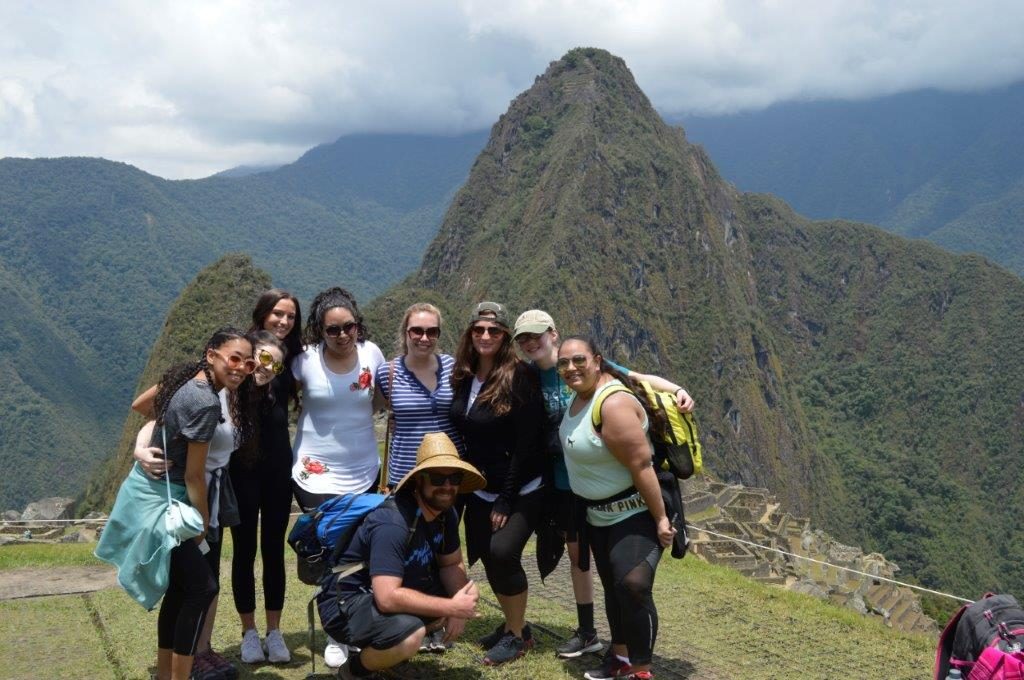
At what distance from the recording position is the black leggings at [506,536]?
483 cm

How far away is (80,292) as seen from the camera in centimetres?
15062

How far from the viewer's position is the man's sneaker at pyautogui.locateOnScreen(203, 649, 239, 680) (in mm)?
4642

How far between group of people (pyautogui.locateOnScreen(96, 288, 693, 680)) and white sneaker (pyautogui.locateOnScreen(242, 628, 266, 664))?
0.04 ft

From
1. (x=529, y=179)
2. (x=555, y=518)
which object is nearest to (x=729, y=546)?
(x=555, y=518)

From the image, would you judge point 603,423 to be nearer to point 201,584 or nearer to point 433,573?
point 433,573

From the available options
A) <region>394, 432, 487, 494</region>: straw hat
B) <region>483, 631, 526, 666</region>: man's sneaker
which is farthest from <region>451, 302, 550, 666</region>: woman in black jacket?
<region>394, 432, 487, 494</region>: straw hat

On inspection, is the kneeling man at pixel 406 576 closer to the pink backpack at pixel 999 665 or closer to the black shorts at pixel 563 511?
the black shorts at pixel 563 511

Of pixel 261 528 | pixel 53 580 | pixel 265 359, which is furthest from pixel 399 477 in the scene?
pixel 53 580

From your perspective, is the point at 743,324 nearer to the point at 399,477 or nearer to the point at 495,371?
the point at 495,371

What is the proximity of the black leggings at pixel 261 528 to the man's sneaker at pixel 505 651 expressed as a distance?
122cm

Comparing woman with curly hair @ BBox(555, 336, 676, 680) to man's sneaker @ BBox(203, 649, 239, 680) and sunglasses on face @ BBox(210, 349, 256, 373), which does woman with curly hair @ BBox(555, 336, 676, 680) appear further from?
man's sneaker @ BBox(203, 649, 239, 680)

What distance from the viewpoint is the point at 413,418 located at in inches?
196

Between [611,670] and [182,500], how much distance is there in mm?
2361

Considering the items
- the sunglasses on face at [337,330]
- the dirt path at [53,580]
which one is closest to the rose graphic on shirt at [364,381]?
the sunglasses on face at [337,330]
